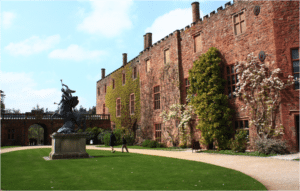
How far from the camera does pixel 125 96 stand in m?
29.4

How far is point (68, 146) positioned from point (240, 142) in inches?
Answer: 364

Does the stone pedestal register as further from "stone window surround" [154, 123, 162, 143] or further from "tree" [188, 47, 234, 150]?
"stone window surround" [154, 123, 162, 143]

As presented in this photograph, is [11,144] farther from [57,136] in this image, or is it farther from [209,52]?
[209,52]

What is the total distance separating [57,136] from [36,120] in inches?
718

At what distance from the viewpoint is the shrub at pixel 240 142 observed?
45.7 ft

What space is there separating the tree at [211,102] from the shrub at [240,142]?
816 millimetres

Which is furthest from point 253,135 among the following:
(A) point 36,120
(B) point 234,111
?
(A) point 36,120

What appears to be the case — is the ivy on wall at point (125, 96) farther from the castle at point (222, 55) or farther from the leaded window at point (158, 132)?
the leaded window at point (158, 132)

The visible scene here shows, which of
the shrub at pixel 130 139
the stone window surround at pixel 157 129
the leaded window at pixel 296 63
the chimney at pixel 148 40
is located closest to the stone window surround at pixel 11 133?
the shrub at pixel 130 139

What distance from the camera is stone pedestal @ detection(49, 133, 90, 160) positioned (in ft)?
40.0

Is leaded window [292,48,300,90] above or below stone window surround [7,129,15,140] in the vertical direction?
above

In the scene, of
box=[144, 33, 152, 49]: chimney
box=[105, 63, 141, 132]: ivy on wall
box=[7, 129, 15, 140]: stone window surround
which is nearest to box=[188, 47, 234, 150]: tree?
box=[144, 33, 152, 49]: chimney

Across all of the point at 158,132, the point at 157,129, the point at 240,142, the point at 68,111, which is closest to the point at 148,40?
the point at 157,129

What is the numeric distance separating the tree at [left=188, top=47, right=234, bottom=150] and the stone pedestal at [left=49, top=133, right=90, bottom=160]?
7734 millimetres
